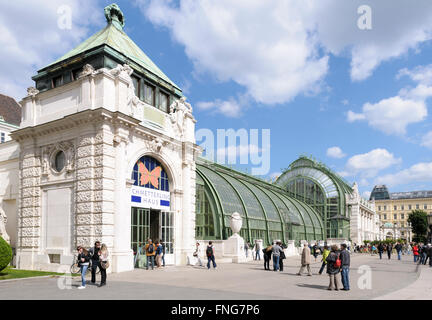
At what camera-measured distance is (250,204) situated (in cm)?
3619

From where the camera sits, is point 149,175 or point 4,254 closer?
point 4,254

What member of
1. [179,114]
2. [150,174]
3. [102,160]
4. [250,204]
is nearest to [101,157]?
[102,160]

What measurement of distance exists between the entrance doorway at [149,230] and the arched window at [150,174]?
1.48m

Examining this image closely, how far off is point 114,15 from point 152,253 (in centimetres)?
1540

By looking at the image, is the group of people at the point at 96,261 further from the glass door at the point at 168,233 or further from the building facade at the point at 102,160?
the glass door at the point at 168,233

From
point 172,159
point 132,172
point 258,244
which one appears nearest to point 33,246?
point 132,172

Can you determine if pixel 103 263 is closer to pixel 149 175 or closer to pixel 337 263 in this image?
pixel 337 263

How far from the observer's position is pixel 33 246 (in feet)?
68.7

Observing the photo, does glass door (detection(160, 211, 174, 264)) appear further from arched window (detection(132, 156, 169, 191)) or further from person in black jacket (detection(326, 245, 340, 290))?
person in black jacket (detection(326, 245, 340, 290))

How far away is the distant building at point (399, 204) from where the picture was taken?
126875 mm

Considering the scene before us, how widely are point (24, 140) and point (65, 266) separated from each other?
26.2 ft

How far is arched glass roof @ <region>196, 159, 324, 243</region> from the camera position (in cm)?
3153

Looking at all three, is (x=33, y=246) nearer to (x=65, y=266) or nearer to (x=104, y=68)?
(x=65, y=266)

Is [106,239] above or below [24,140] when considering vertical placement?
below
